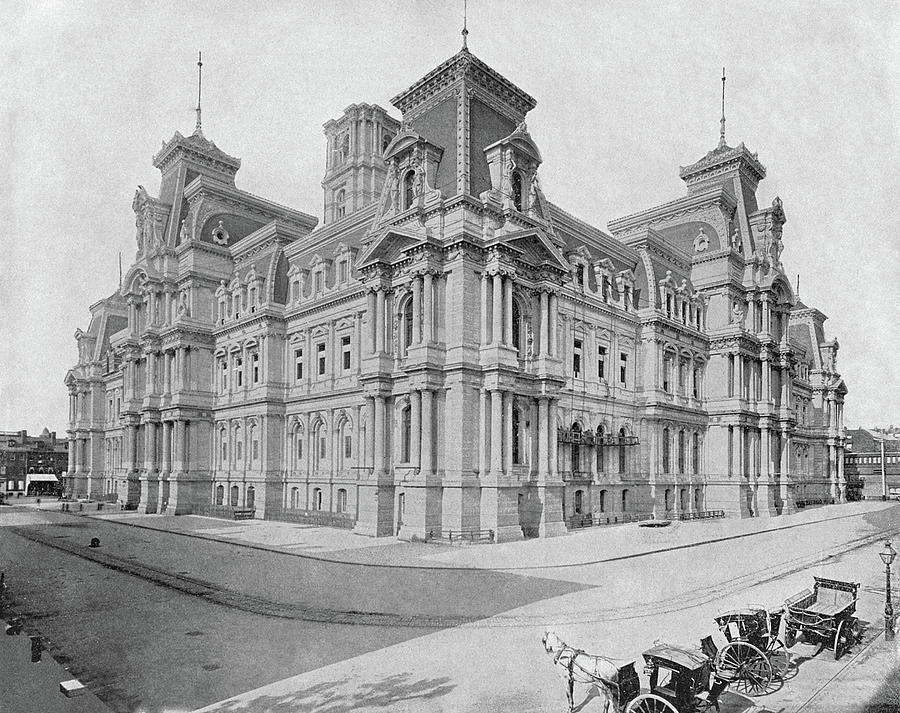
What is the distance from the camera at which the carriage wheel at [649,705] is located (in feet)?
31.3

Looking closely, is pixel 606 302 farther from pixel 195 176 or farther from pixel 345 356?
pixel 195 176

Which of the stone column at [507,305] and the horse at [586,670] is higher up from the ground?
the stone column at [507,305]

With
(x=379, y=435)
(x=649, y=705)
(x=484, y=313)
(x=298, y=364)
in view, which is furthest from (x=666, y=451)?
(x=649, y=705)

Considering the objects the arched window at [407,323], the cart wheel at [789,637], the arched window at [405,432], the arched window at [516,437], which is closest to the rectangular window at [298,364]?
the arched window at [407,323]

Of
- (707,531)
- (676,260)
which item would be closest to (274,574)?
(707,531)

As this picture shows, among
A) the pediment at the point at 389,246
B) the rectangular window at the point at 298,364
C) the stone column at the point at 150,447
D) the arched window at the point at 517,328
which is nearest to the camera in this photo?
the pediment at the point at 389,246

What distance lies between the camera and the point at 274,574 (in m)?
24.1

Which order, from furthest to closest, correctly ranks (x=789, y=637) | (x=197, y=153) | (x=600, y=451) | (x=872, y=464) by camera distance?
(x=872, y=464) < (x=197, y=153) < (x=600, y=451) < (x=789, y=637)

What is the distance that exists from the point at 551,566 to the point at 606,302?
25126mm

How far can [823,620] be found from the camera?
45.5 feet

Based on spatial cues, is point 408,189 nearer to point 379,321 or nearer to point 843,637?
point 379,321

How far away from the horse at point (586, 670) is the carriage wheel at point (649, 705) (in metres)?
0.35

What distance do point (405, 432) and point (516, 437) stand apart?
5735 millimetres

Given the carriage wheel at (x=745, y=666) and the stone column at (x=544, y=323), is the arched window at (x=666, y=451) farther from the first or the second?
the carriage wheel at (x=745, y=666)
